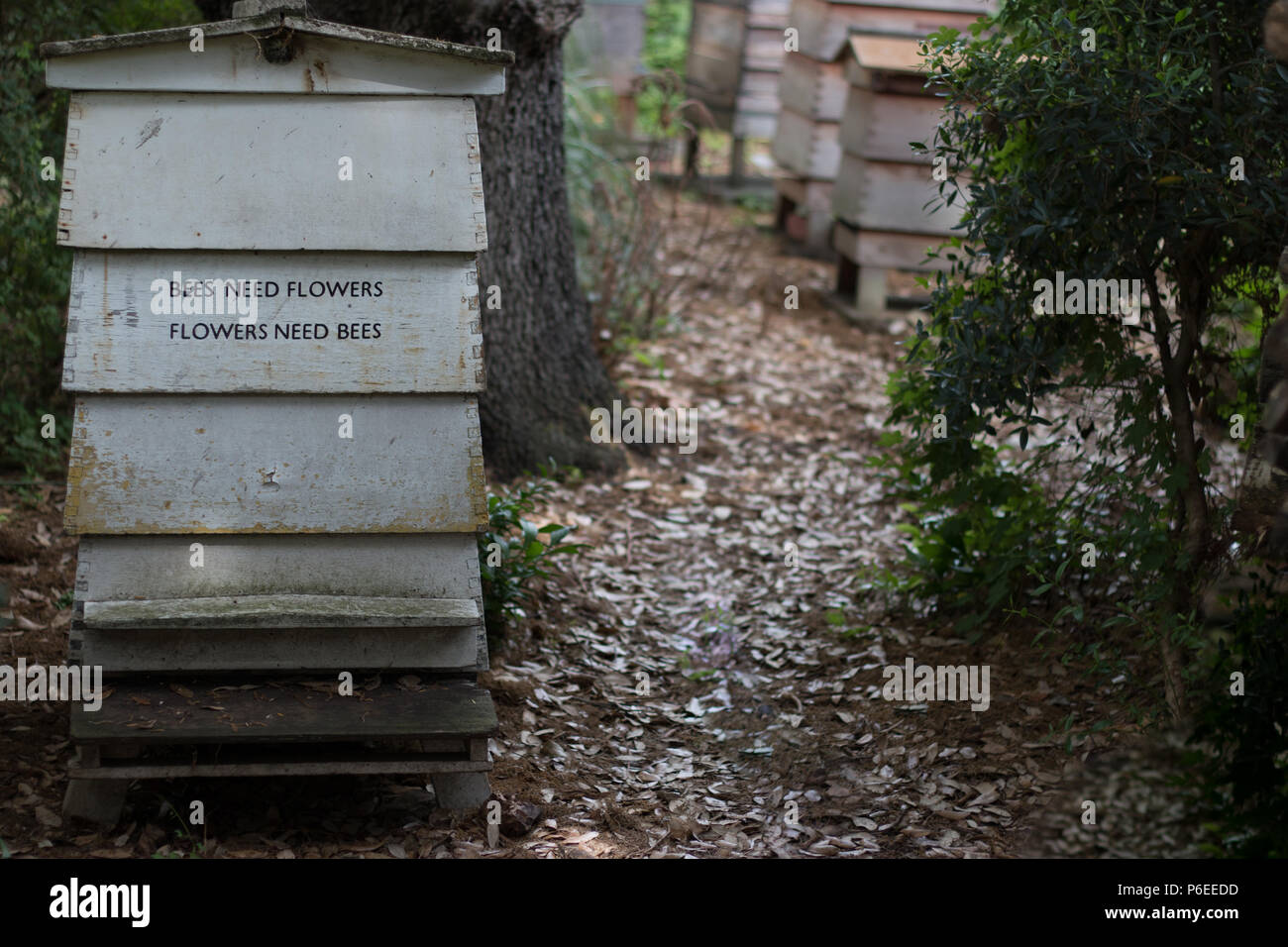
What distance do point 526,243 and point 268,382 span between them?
8.54 feet

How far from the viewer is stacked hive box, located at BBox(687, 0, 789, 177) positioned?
1222cm

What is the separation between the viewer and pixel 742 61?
12.2m

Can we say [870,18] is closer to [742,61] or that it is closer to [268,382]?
[742,61]

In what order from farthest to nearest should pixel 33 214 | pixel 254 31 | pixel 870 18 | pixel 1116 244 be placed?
pixel 870 18 → pixel 33 214 → pixel 1116 244 → pixel 254 31

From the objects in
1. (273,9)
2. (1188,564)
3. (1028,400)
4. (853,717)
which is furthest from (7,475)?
(1188,564)

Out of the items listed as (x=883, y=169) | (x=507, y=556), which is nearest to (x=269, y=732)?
(x=507, y=556)

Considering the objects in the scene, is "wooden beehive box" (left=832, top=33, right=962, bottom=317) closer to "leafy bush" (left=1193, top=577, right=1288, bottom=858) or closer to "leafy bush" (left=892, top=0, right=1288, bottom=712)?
"leafy bush" (left=892, top=0, right=1288, bottom=712)

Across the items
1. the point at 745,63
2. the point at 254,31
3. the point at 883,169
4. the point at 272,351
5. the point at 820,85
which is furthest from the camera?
the point at 745,63

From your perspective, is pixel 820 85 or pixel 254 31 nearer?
pixel 254 31

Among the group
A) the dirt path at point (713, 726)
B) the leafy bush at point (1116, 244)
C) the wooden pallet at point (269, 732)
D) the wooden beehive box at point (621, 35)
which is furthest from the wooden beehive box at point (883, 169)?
the wooden pallet at point (269, 732)

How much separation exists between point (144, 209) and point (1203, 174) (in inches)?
113

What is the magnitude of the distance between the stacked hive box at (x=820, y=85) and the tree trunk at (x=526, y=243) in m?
3.89

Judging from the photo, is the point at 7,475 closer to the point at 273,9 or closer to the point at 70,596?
the point at 70,596

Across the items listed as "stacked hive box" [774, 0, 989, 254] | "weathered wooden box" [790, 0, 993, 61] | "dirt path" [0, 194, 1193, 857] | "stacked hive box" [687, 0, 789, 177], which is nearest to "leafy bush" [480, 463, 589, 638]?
"dirt path" [0, 194, 1193, 857]
